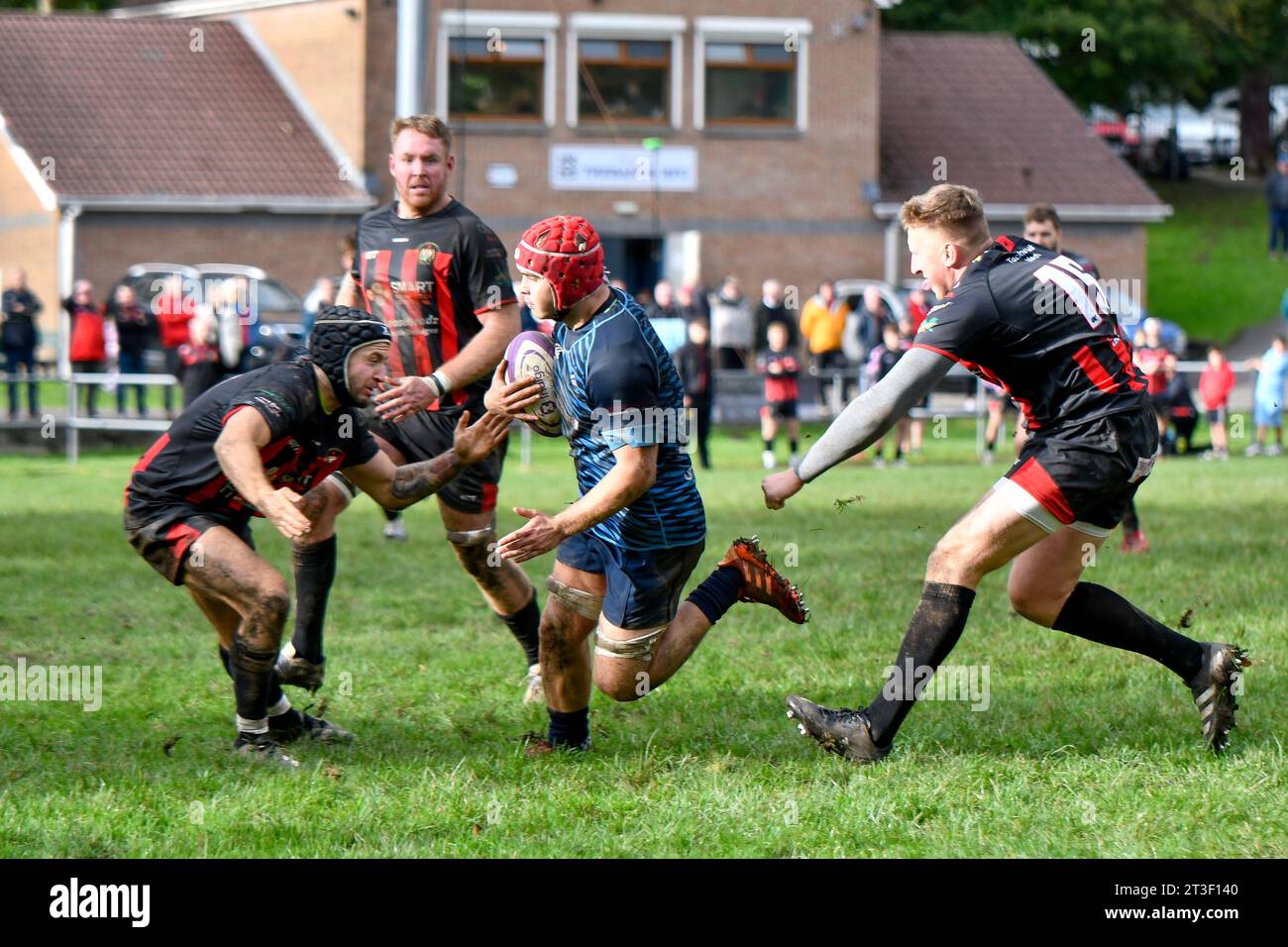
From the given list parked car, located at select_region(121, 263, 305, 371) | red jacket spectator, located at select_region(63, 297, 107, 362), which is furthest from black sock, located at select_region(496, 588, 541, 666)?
parked car, located at select_region(121, 263, 305, 371)

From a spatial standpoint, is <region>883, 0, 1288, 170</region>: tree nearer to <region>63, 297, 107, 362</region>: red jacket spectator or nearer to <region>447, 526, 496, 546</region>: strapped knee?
<region>63, 297, 107, 362</region>: red jacket spectator

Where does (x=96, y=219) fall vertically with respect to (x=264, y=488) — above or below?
above

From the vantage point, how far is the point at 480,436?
633 cm

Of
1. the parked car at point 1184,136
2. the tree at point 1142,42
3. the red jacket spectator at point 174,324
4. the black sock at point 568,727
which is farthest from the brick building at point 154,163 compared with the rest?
the parked car at point 1184,136

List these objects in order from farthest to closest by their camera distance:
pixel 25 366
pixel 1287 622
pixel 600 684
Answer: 1. pixel 25 366
2. pixel 1287 622
3. pixel 600 684

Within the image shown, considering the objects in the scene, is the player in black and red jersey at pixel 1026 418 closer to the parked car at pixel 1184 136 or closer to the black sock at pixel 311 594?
the black sock at pixel 311 594

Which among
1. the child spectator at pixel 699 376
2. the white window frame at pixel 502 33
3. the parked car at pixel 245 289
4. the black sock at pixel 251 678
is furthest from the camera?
the white window frame at pixel 502 33

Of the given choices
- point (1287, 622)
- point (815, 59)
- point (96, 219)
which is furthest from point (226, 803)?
point (815, 59)

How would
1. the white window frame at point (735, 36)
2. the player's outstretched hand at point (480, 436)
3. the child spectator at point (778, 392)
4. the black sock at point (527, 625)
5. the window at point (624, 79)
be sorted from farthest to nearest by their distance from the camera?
the white window frame at point (735, 36) → the window at point (624, 79) → the child spectator at point (778, 392) → the black sock at point (527, 625) → the player's outstretched hand at point (480, 436)

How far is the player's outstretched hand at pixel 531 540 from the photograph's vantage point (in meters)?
5.83

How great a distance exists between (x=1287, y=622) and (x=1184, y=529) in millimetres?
4587
